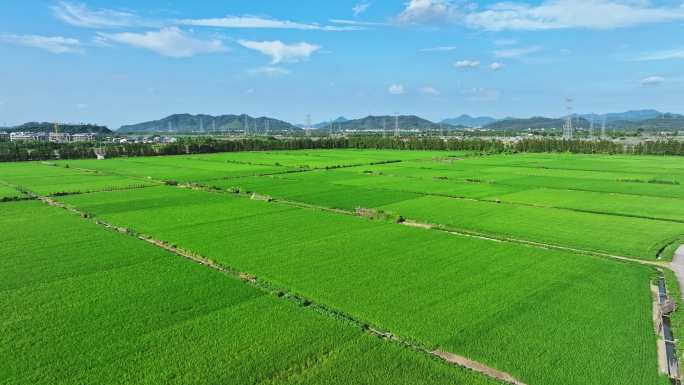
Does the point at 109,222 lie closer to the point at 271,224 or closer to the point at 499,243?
the point at 271,224

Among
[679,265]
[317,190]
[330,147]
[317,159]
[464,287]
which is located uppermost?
[330,147]

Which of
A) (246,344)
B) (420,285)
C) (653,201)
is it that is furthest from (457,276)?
(653,201)

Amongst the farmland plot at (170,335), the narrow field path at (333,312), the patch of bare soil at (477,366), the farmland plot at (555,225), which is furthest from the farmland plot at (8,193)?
the patch of bare soil at (477,366)

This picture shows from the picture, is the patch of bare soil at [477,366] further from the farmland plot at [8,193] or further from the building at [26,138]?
the building at [26,138]

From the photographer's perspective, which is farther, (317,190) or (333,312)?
(317,190)

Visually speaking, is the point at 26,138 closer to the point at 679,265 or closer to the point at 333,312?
the point at 333,312

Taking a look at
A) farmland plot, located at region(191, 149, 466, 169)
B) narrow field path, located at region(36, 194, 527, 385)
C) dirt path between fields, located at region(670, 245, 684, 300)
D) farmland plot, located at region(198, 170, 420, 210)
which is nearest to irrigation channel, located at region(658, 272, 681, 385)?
dirt path between fields, located at region(670, 245, 684, 300)

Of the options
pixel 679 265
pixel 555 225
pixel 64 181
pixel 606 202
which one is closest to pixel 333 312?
pixel 679 265

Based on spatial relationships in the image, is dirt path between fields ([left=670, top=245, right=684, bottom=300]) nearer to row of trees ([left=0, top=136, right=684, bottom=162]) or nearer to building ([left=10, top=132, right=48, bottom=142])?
row of trees ([left=0, top=136, right=684, bottom=162])
